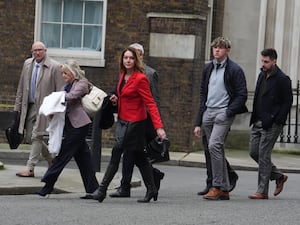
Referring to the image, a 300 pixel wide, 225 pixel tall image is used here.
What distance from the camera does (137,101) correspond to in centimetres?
1028

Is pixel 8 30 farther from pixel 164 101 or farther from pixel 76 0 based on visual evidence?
pixel 164 101

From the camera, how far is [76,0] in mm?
18797

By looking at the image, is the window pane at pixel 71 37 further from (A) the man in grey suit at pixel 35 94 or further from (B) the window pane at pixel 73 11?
(A) the man in grey suit at pixel 35 94

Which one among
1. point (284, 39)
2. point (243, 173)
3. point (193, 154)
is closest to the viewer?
point (243, 173)

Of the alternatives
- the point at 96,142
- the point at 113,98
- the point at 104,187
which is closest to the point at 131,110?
the point at 113,98

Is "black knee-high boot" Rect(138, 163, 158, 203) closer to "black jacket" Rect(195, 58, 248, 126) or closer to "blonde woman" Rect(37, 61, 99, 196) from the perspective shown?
"blonde woman" Rect(37, 61, 99, 196)

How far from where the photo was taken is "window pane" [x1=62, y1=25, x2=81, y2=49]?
61.7 feet

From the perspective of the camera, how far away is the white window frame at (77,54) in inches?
725

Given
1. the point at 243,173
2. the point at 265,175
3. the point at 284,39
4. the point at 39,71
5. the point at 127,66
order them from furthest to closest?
the point at 284,39, the point at 243,173, the point at 39,71, the point at 265,175, the point at 127,66

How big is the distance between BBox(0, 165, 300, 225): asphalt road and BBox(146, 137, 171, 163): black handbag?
21.2 inches

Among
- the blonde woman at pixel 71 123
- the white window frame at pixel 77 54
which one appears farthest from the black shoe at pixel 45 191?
the white window frame at pixel 77 54

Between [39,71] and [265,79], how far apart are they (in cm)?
309

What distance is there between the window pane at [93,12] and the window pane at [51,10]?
1.99 feet

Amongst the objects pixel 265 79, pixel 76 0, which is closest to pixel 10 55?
pixel 76 0
